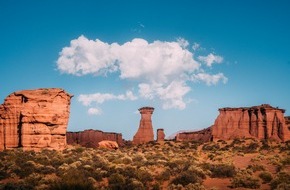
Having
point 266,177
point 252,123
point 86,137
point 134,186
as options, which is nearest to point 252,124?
point 252,123

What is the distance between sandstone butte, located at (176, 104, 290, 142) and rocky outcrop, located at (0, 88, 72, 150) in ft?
140

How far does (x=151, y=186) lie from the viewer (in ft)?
51.0

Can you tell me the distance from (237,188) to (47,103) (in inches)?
928

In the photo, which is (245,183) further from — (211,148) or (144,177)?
(211,148)

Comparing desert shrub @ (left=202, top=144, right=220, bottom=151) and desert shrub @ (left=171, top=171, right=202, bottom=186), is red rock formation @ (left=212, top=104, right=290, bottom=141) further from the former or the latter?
desert shrub @ (left=171, top=171, right=202, bottom=186)

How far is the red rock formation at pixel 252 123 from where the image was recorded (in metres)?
61.8

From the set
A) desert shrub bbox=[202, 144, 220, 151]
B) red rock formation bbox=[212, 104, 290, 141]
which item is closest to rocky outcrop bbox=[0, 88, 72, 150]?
desert shrub bbox=[202, 144, 220, 151]

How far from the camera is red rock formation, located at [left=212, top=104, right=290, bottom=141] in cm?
6183

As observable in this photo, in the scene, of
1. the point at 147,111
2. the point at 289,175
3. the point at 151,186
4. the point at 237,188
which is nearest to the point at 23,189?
the point at 151,186

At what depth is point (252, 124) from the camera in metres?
65.4

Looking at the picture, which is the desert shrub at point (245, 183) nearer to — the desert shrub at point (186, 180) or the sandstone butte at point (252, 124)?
the desert shrub at point (186, 180)

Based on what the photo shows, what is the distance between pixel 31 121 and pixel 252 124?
158 feet

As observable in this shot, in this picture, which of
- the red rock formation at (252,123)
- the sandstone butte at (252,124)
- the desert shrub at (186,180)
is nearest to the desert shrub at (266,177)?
the desert shrub at (186,180)

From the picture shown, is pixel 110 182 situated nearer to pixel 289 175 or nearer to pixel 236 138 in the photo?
pixel 289 175
